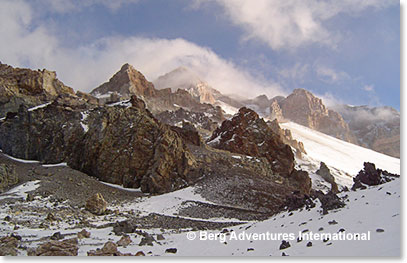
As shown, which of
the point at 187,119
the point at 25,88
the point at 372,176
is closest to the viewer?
the point at 372,176

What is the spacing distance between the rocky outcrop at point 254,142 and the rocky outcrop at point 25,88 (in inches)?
1371

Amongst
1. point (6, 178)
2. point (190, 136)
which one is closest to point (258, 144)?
point (190, 136)

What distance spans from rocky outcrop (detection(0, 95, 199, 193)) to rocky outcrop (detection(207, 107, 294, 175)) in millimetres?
20754

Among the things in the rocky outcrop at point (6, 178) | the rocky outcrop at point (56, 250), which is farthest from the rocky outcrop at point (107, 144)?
the rocky outcrop at point (56, 250)

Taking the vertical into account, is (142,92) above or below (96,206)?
above

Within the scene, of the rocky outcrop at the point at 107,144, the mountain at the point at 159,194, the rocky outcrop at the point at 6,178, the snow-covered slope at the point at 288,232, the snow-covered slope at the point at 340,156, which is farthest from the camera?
the snow-covered slope at the point at 340,156

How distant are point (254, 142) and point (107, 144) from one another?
101ft

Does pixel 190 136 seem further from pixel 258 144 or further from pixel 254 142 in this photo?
pixel 258 144

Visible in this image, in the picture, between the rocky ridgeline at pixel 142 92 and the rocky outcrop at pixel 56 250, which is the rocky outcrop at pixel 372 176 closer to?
the rocky outcrop at pixel 56 250

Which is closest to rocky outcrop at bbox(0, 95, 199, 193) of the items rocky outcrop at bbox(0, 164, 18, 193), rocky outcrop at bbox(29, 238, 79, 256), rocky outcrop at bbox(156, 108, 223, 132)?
rocky outcrop at bbox(0, 164, 18, 193)

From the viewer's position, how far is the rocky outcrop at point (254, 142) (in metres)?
58.1

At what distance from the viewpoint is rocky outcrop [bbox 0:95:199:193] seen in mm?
38281

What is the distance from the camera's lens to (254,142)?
61.8 metres

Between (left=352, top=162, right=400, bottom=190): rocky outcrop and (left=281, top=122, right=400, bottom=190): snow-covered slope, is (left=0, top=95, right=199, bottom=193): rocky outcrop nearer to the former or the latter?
(left=352, top=162, right=400, bottom=190): rocky outcrop
